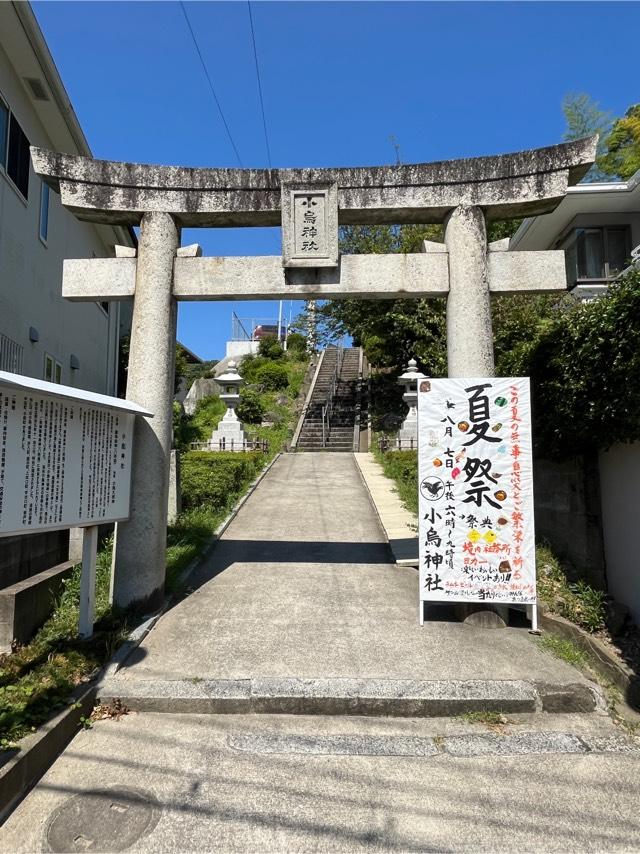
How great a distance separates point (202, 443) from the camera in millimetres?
22109

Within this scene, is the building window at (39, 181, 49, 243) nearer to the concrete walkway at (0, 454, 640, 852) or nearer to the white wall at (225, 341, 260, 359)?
the concrete walkway at (0, 454, 640, 852)

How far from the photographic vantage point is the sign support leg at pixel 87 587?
5.02 meters

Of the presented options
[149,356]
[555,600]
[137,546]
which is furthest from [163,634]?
[555,600]

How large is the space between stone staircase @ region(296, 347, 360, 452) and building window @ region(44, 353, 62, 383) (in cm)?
1226

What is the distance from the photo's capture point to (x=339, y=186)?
6.50 m

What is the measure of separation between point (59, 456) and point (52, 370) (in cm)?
809

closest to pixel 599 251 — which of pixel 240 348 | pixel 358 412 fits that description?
pixel 358 412

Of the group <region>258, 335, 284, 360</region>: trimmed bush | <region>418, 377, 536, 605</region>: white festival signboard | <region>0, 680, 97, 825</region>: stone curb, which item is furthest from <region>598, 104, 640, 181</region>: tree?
<region>0, 680, 97, 825</region>: stone curb

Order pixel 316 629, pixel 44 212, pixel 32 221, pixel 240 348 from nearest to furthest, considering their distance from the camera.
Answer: pixel 316 629
pixel 32 221
pixel 44 212
pixel 240 348

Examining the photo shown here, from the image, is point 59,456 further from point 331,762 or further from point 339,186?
point 339,186

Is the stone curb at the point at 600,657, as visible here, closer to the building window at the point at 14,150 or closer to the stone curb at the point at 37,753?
the stone curb at the point at 37,753

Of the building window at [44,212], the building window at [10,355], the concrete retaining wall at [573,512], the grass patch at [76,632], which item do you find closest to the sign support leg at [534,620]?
the concrete retaining wall at [573,512]

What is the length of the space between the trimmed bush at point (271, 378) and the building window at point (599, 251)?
20.3 meters

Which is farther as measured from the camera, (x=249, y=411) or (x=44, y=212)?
(x=249, y=411)
